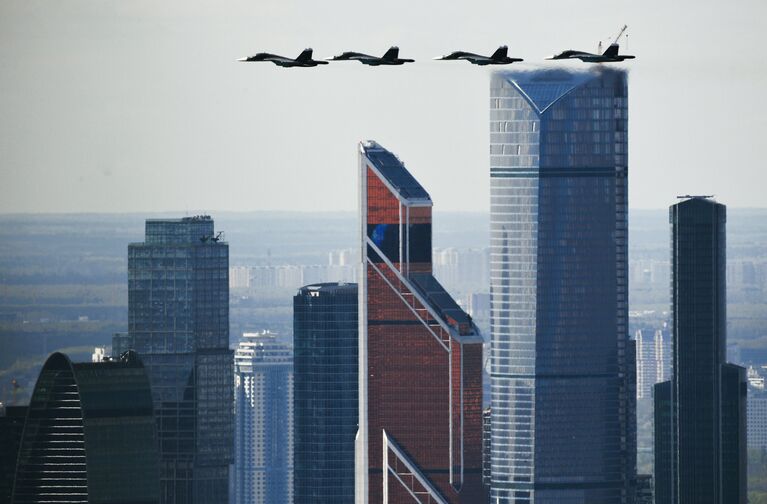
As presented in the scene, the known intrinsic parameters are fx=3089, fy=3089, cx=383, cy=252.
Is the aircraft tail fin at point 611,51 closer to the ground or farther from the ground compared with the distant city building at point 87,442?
farther from the ground

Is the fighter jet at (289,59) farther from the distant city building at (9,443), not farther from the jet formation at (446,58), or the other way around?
the distant city building at (9,443)

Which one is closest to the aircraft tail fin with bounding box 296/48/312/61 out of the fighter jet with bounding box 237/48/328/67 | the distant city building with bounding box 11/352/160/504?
the fighter jet with bounding box 237/48/328/67

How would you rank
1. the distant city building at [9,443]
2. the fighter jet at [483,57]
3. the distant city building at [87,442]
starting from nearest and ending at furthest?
1. the fighter jet at [483,57]
2. the distant city building at [87,442]
3. the distant city building at [9,443]

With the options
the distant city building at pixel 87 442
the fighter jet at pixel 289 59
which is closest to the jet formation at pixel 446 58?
the fighter jet at pixel 289 59

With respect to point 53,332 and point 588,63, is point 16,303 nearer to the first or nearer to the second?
point 53,332

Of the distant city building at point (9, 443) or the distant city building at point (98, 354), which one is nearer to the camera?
the distant city building at point (98, 354)

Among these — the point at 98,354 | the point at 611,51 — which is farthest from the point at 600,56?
the point at 98,354

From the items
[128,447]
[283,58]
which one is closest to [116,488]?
[128,447]
